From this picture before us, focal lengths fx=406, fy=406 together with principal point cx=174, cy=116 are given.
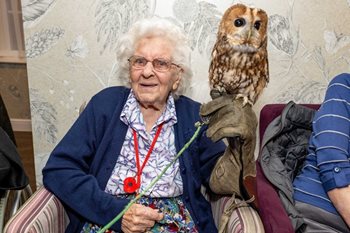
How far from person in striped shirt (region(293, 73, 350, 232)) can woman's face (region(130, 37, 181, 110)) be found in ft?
1.81

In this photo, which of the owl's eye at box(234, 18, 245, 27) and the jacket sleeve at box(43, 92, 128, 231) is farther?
the jacket sleeve at box(43, 92, 128, 231)

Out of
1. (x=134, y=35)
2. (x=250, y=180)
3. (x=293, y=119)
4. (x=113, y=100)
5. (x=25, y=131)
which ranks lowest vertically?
(x=25, y=131)

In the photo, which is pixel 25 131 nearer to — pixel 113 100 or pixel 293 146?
pixel 113 100

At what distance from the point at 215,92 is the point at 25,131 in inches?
96.8

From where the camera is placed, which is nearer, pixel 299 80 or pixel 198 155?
pixel 198 155

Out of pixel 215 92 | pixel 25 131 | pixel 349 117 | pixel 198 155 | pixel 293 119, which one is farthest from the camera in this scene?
pixel 25 131

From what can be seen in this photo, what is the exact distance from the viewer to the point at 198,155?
1.53 metres

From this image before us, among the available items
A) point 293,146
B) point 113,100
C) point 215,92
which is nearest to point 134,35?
point 113,100

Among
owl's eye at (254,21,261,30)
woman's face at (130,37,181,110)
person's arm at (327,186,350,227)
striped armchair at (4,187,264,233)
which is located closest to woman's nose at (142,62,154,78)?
woman's face at (130,37,181,110)

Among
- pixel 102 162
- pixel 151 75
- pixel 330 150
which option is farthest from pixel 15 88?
pixel 330 150

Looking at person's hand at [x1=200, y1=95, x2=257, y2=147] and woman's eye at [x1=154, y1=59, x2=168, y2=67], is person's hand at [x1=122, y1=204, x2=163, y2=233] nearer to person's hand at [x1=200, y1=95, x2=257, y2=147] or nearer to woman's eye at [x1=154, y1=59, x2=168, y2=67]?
person's hand at [x1=200, y1=95, x2=257, y2=147]

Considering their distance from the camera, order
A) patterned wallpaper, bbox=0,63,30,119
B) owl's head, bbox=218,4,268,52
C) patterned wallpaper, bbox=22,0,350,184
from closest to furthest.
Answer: owl's head, bbox=218,4,268,52
patterned wallpaper, bbox=22,0,350,184
patterned wallpaper, bbox=0,63,30,119

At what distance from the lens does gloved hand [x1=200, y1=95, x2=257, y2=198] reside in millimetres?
1193

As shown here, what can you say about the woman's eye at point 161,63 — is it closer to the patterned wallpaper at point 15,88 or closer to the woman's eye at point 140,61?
the woman's eye at point 140,61
